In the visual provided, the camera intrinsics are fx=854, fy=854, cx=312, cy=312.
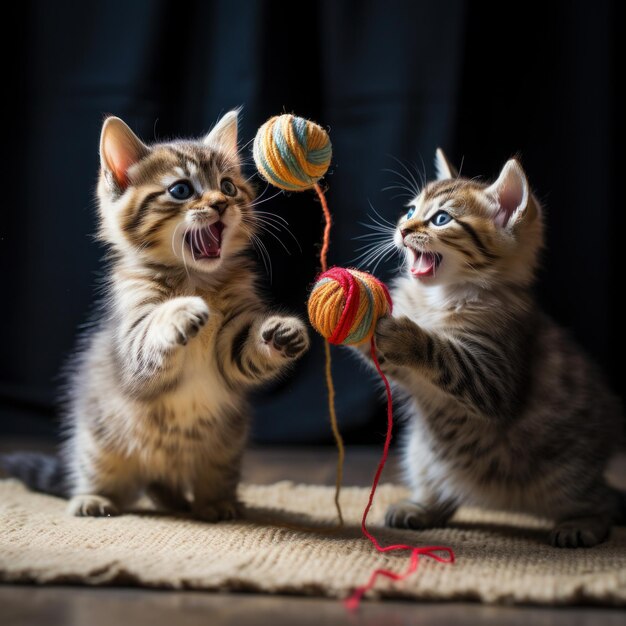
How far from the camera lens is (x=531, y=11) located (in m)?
3.10

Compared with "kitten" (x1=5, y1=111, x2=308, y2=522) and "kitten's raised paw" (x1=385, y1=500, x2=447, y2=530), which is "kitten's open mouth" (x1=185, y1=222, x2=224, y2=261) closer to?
"kitten" (x1=5, y1=111, x2=308, y2=522)

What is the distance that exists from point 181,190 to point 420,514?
0.99 meters

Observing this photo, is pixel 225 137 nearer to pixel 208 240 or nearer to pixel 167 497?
pixel 208 240

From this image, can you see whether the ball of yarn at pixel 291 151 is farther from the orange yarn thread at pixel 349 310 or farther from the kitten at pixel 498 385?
the kitten at pixel 498 385

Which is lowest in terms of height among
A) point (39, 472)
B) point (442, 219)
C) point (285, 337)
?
point (39, 472)

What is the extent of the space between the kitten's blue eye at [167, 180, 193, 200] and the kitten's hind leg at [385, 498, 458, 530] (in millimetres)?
931

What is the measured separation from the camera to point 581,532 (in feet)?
6.33

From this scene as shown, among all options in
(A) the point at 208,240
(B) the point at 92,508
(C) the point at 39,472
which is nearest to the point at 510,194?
(A) the point at 208,240

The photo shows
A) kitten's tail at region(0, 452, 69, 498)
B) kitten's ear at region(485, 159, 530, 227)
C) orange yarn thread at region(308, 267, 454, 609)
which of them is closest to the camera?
orange yarn thread at region(308, 267, 454, 609)

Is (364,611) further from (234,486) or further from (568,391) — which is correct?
(568,391)

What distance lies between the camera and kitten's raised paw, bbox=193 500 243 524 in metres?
2.07

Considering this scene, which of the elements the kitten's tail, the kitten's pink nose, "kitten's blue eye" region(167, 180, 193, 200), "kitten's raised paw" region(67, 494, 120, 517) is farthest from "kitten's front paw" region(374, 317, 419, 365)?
the kitten's tail

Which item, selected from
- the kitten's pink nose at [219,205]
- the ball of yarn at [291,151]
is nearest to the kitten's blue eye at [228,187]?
the kitten's pink nose at [219,205]

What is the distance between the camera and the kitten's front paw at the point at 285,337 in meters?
1.82
